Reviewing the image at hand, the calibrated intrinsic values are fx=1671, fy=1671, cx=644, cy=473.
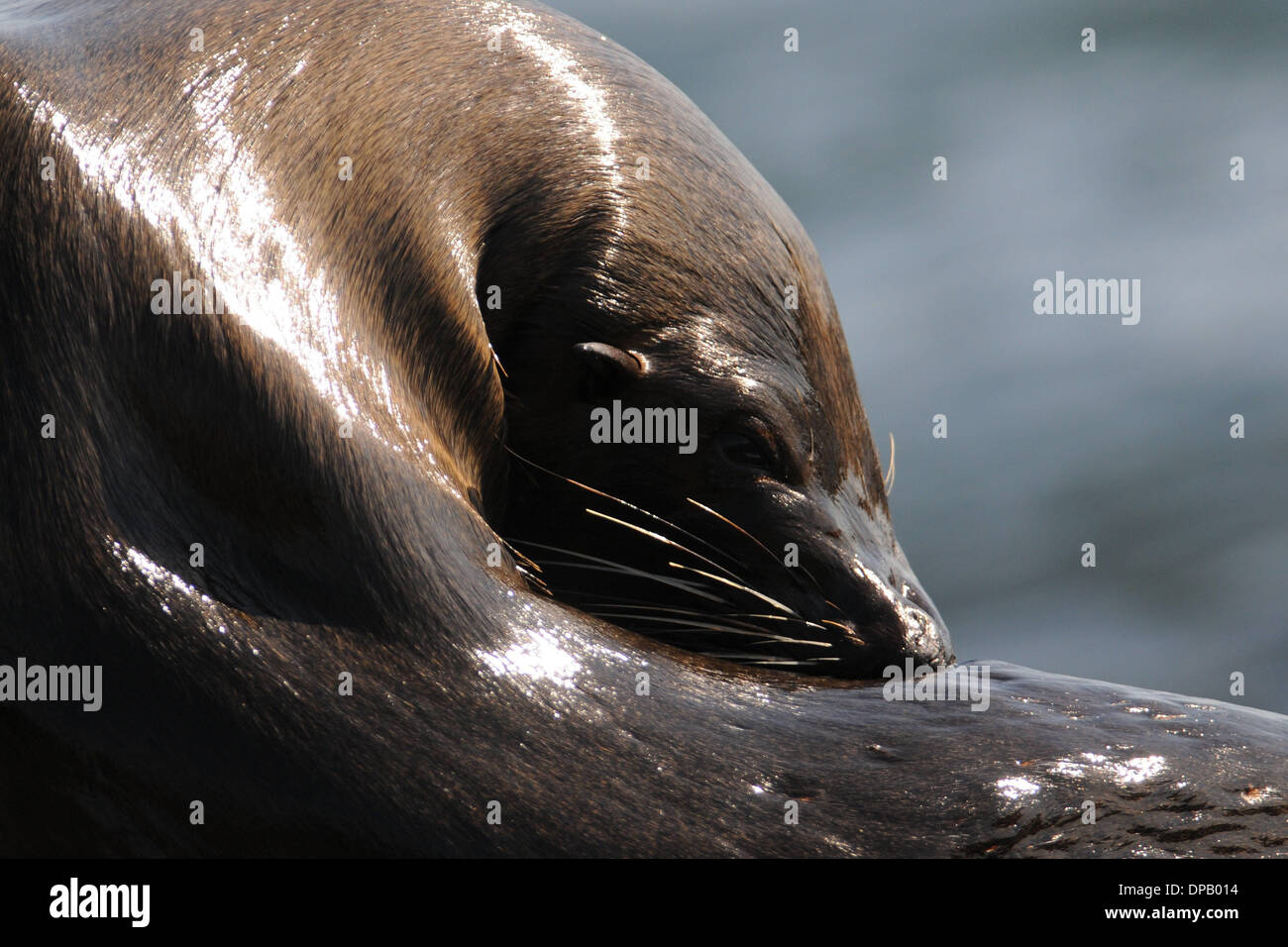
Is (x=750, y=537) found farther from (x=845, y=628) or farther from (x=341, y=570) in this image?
(x=341, y=570)

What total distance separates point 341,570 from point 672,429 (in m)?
1.42

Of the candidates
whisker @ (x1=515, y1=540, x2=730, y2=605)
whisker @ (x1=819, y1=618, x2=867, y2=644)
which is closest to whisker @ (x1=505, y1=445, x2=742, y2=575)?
whisker @ (x1=515, y1=540, x2=730, y2=605)

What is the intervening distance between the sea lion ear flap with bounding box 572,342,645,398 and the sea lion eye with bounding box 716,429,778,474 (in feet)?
0.90

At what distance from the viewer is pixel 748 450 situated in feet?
13.4

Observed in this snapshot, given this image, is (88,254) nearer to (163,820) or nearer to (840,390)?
(163,820)

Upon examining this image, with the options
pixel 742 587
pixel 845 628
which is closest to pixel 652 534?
pixel 742 587

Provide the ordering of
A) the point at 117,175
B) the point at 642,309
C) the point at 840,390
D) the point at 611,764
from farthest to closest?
the point at 840,390 < the point at 642,309 < the point at 117,175 < the point at 611,764

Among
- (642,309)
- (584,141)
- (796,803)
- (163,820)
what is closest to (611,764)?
(796,803)

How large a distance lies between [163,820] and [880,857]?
110 centimetres

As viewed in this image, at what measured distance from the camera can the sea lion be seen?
252 cm

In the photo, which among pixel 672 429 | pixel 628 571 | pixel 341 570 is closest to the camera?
pixel 341 570

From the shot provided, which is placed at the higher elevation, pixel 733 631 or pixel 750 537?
pixel 750 537

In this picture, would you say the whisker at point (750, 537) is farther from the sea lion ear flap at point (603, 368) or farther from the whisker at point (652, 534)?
the sea lion ear flap at point (603, 368)

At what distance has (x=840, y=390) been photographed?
445cm
